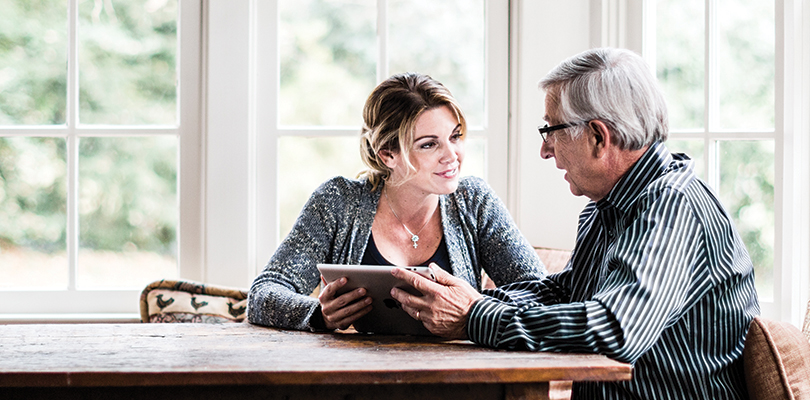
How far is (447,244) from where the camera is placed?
1.88 metres

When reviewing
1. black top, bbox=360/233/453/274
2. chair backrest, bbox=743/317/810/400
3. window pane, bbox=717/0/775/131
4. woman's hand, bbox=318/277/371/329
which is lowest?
chair backrest, bbox=743/317/810/400

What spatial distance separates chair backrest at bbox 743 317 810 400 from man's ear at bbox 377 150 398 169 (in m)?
1.08

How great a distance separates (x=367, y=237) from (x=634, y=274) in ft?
3.07

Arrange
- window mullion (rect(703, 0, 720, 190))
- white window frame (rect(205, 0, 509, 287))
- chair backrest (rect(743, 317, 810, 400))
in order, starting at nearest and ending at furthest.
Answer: chair backrest (rect(743, 317, 810, 400)) < window mullion (rect(703, 0, 720, 190)) < white window frame (rect(205, 0, 509, 287))

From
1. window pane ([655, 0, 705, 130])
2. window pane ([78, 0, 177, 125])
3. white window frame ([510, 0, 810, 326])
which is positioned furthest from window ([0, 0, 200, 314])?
window pane ([655, 0, 705, 130])

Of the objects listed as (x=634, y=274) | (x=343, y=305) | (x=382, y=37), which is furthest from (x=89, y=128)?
(x=634, y=274)

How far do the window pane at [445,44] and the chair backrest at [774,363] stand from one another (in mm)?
1512

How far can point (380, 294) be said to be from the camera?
1.35 meters

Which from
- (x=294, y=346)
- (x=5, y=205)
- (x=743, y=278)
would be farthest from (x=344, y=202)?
(x=5, y=205)

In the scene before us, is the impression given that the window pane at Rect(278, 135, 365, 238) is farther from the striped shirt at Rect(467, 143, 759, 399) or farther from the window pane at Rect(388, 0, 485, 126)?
the striped shirt at Rect(467, 143, 759, 399)

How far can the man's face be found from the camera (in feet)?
4.30

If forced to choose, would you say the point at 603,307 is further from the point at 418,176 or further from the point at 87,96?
the point at 87,96

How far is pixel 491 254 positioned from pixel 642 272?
0.82 metres

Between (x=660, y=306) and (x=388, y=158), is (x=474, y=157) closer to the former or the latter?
(x=388, y=158)
